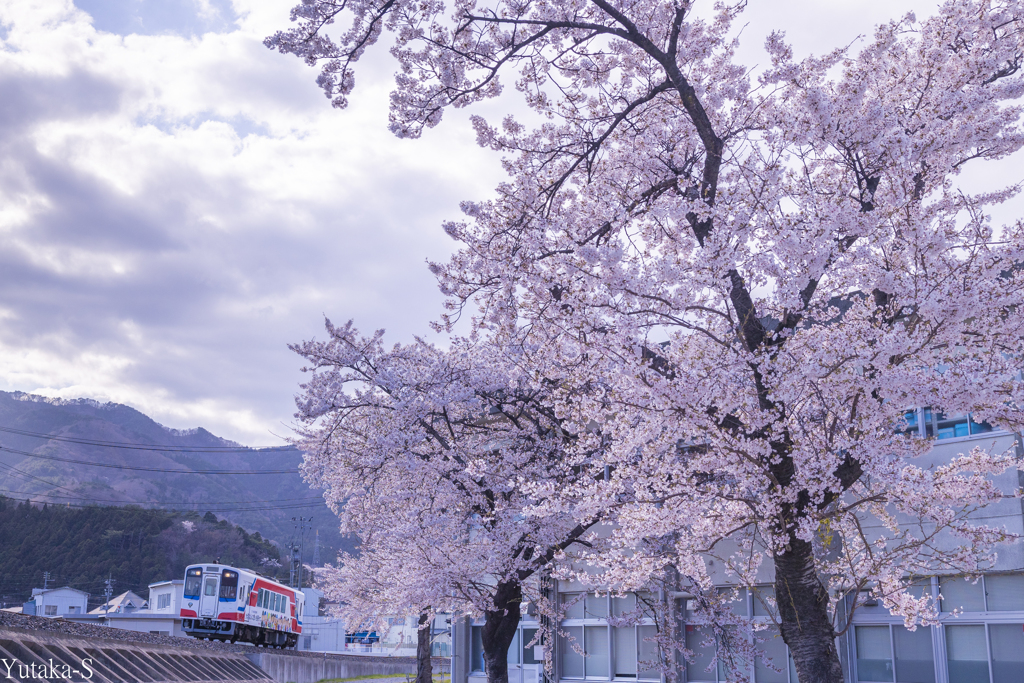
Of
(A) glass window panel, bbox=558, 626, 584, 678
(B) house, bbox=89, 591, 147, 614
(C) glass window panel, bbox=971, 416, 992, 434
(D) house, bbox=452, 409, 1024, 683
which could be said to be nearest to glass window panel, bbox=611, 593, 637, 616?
(D) house, bbox=452, 409, 1024, 683

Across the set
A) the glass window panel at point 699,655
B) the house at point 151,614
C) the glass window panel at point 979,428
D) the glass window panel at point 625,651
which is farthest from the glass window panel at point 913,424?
the house at point 151,614

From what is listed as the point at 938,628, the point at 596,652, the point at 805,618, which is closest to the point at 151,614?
the point at 596,652

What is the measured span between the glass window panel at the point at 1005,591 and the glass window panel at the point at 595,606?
752 cm

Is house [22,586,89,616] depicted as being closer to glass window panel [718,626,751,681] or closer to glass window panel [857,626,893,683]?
glass window panel [718,626,751,681]

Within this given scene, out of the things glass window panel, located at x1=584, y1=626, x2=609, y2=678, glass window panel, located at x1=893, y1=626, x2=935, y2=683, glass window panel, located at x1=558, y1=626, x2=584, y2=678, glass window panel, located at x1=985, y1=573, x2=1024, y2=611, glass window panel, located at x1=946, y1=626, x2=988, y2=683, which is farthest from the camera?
glass window panel, located at x1=558, y1=626, x2=584, y2=678

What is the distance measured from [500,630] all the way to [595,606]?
3.38 m

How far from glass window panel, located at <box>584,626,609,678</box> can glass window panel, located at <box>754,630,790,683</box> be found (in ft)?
12.7

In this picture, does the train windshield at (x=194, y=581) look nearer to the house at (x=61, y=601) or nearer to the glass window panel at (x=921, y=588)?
the glass window panel at (x=921, y=588)

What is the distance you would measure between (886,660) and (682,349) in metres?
6.98

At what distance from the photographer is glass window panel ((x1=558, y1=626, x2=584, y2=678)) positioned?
17.1 meters

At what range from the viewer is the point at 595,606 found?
1709cm

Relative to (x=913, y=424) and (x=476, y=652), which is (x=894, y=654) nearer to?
(x=913, y=424)

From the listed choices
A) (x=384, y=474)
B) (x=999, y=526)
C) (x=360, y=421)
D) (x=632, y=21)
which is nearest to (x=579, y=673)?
(x=384, y=474)

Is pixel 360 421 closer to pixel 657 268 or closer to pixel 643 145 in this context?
pixel 643 145
